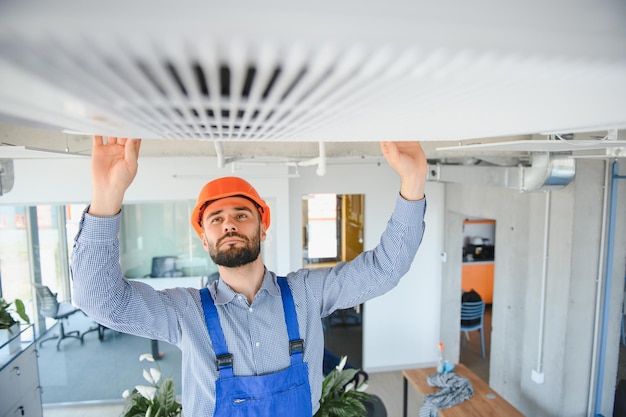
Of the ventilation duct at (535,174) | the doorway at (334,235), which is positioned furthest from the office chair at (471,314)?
the ventilation duct at (535,174)

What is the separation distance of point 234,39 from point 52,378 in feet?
22.2

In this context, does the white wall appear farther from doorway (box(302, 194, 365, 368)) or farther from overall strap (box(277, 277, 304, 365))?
overall strap (box(277, 277, 304, 365))

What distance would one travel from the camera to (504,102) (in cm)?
39

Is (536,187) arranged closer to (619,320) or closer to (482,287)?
(619,320)

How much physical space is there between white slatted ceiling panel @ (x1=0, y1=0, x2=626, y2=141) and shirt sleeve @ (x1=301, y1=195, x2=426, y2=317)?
73 cm

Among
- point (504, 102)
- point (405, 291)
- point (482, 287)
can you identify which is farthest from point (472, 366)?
point (504, 102)

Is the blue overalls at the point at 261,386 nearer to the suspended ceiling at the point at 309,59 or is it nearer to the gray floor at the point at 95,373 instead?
the suspended ceiling at the point at 309,59

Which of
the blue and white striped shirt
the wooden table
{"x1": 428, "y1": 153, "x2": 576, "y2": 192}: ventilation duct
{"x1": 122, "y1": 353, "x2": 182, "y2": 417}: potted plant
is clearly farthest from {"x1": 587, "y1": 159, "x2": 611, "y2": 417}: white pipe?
{"x1": 122, "y1": 353, "x2": 182, "y2": 417}: potted plant

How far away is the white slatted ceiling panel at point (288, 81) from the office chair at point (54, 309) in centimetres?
582

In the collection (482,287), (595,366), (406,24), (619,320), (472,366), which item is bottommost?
(472,366)

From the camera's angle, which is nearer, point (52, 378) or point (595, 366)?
point (595, 366)

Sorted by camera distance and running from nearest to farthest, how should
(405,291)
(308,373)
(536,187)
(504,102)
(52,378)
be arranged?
(504,102)
(308,373)
(536,187)
(52,378)
(405,291)

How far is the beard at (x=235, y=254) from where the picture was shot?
4.66 feet

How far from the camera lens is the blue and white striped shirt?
3.67 ft
